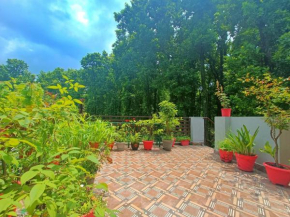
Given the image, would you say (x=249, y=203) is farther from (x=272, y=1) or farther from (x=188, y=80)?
(x=188, y=80)

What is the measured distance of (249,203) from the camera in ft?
5.73

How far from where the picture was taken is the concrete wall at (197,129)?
588 centimetres

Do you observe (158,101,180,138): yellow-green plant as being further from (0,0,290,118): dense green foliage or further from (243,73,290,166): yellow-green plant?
(0,0,290,118): dense green foliage

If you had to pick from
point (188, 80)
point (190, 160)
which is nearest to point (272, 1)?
point (188, 80)

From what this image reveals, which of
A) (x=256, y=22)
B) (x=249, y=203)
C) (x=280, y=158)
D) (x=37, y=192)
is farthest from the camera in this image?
(x=256, y=22)

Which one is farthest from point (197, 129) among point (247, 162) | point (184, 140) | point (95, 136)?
point (95, 136)

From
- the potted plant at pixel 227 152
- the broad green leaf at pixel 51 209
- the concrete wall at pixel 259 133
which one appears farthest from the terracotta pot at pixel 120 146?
the broad green leaf at pixel 51 209

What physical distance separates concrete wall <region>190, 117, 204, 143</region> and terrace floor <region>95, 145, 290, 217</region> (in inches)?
113

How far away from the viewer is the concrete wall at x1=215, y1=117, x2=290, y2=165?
259 centimetres

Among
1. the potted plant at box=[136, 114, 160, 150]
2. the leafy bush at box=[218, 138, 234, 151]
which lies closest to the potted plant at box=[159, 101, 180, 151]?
the potted plant at box=[136, 114, 160, 150]

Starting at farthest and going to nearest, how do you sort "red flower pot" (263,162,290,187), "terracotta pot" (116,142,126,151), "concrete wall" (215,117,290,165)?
Result: "terracotta pot" (116,142,126,151) < "concrete wall" (215,117,290,165) < "red flower pot" (263,162,290,187)

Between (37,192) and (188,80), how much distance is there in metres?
10.2

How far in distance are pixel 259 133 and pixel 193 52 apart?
7.69 meters

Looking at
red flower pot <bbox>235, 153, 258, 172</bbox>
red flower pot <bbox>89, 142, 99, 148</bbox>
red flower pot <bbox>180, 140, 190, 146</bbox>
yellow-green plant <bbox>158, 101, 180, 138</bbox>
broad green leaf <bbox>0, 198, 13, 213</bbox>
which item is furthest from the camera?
red flower pot <bbox>180, 140, 190, 146</bbox>
